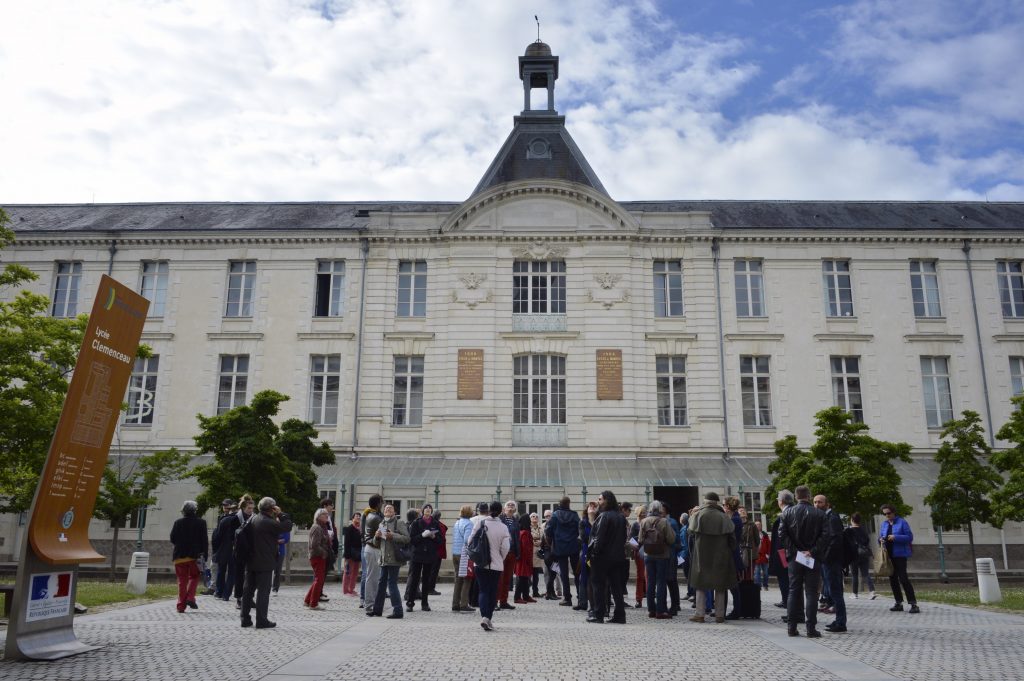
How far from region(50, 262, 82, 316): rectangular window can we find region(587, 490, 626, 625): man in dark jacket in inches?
887

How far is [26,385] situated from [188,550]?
7888 mm

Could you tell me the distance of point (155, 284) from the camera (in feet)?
90.6

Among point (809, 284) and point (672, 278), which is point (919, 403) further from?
point (672, 278)

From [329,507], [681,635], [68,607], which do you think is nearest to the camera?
[68,607]

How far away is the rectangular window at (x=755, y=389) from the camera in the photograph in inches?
1020

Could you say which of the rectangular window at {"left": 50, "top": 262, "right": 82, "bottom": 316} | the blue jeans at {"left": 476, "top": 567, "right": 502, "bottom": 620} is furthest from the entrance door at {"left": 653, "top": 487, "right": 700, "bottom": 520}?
the rectangular window at {"left": 50, "top": 262, "right": 82, "bottom": 316}

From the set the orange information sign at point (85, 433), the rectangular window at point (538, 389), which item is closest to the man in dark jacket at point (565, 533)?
the orange information sign at point (85, 433)

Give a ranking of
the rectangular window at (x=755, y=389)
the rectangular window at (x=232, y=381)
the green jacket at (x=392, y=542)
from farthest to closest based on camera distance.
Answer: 1. the rectangular window at (x=232, y=381)
2. the rectangular window at (x=755, y=389)
3. the green jacket at (x=392, y=542)

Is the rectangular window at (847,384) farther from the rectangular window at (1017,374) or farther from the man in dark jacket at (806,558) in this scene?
the man in dark jacket at (806,558)

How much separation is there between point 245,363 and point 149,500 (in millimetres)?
6733

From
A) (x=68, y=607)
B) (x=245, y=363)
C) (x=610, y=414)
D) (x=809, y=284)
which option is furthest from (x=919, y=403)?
(x=68, y=607)

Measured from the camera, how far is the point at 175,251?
27.7m

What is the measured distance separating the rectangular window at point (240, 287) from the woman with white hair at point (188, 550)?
15.6m

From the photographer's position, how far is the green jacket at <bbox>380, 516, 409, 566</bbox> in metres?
11.7
